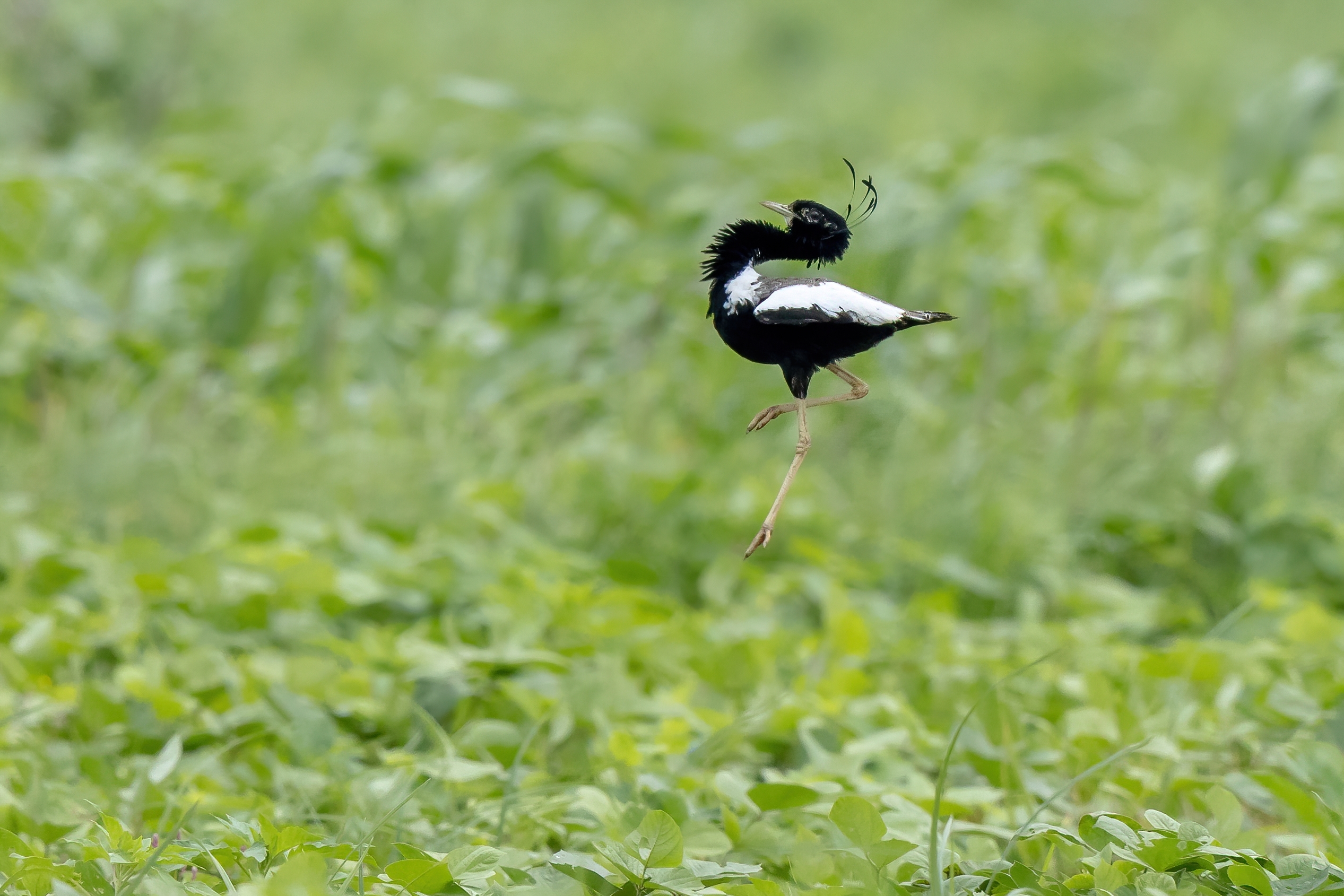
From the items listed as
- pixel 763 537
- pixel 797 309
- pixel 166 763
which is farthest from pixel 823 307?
pixel 166 763

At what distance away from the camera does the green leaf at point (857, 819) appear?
1645 mm

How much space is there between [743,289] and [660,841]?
2.37 ft

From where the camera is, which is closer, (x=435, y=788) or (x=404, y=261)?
(x=435, y=788)

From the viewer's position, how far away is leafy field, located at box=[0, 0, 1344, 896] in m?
1.95

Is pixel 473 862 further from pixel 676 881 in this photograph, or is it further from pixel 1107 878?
pixel 1107 878

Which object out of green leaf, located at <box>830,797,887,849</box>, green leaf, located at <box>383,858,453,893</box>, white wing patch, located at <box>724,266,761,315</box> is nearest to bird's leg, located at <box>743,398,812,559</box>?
white wing patch, located at <box>724,266,761,315</box>

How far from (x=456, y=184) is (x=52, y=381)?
1624 mm

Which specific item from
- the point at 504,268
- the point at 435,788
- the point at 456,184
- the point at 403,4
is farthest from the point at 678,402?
the point at 403,4

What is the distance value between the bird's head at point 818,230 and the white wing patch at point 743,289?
58 mm

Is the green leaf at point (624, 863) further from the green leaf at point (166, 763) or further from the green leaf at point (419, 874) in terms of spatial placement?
the green leaf at point (166, 763)

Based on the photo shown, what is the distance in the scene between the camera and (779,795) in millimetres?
1940

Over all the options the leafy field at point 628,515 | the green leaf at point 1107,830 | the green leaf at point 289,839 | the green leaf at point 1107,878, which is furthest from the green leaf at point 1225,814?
the green leaf at point 289,839

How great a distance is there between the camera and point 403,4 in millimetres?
9641

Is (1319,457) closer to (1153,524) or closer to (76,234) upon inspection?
(1153,524)
